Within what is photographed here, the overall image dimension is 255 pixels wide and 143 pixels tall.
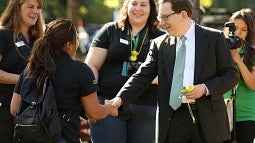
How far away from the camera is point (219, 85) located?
5660mm

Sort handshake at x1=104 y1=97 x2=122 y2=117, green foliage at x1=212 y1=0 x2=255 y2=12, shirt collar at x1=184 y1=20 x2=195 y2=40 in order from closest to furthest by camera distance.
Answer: shirt collar at x1=184 y1=20 x2=195 y2=40, handshake at x1=104 y1=97 x2=122 y2=117, green foliage at x1=212 y1=0 x2=255 y2=12

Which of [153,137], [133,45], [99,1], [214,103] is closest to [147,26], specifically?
[133,45]

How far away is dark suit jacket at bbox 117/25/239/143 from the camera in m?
5.70

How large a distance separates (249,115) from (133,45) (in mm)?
1547

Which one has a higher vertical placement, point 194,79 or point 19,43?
point 19,43

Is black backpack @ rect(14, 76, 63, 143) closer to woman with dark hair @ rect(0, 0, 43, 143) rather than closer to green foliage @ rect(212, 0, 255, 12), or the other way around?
woman with dark hair @ rect(0, 0, 43, 143)

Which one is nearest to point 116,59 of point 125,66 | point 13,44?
point 125,66

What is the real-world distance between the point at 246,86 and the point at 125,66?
1.47 meters

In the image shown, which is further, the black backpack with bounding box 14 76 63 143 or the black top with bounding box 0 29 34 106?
the black top with bounding box 0 29 34 106

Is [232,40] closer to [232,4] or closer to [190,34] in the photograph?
[190,34]

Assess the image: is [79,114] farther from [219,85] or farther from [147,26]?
[147,26]

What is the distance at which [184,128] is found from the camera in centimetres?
575

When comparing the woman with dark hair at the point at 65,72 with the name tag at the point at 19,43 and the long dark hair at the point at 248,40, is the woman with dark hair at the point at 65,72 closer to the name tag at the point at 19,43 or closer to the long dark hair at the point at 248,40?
the name tag at the point at 19,43

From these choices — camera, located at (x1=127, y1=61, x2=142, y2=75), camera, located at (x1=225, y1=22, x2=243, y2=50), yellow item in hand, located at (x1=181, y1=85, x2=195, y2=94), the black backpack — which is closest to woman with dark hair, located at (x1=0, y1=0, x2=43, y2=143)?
camera, located at (x1=127, y1=61, x2=142, y2=75)
